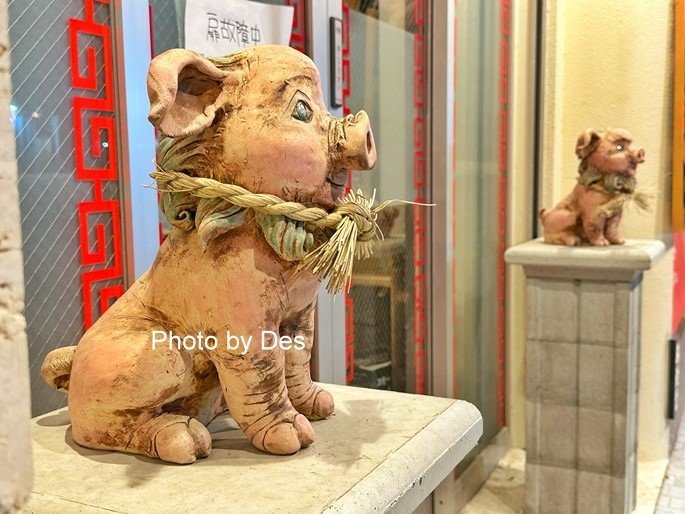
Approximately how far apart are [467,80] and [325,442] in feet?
5.49

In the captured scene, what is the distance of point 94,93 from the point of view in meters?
1.04

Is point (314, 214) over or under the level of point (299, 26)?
under

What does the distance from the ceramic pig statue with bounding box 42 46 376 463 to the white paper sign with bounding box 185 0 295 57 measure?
43 centimetres

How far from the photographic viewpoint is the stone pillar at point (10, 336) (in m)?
0.44

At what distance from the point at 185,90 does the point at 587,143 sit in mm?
1576

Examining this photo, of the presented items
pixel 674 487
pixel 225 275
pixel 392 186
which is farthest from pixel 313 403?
pixel 674 487

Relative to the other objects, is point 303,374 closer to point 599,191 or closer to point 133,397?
point 133,397

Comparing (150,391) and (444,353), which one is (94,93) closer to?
(150,391)

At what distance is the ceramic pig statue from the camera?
30.4 inches

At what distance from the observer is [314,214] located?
78cm

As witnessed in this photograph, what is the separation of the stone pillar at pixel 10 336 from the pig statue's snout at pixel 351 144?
16.1 inches

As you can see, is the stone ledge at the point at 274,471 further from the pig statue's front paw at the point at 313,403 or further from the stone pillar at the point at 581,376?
the stone pillar at the point at 581,376

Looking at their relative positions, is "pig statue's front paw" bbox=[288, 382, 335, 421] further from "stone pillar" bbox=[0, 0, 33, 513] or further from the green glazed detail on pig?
"stone pillar" bbox=[0, 0, 33, 513]

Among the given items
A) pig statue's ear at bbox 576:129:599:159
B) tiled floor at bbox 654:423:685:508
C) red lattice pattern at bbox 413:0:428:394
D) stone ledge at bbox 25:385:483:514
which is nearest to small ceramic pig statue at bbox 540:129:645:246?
pig statue's ear at bbox 576:129:599:159
